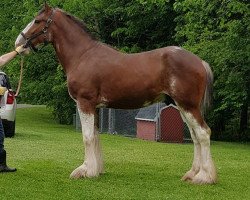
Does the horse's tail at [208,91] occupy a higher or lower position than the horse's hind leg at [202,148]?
higher

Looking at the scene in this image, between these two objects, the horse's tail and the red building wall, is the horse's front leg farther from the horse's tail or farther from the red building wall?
the red building wall

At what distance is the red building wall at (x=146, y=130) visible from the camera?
1916 cm

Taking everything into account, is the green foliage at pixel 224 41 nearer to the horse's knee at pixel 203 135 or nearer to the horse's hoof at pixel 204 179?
the horse's knee at pixel 203 135

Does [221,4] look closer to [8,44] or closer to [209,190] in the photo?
[209,190]

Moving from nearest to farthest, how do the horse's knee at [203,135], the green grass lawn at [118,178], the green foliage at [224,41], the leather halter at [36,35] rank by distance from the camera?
1. the green grass lawn at [118,178]
2. the horse's knee at [203,135]
3. the leather halter at [36,35]
4. the green foliage at [224,41]

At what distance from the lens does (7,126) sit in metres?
16.6

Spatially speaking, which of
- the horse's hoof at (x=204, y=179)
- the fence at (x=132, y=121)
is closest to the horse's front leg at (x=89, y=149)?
the horse's hoof at (x=204, y=179)

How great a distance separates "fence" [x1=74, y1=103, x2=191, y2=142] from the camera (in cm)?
1888

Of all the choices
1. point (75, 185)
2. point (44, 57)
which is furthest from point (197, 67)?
point (44, 57)

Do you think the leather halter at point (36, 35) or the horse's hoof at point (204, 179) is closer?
the horse's hoof at point (204, 179)

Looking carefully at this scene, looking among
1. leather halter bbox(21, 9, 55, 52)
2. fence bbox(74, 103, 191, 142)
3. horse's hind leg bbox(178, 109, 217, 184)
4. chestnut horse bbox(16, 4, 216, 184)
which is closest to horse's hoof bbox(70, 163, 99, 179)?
chestnut horse bbox(16, 4, 216, 184)

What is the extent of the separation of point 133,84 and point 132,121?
38.4 ft

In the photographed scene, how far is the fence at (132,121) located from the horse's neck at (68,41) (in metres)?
9.23

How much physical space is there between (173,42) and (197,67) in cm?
1772
